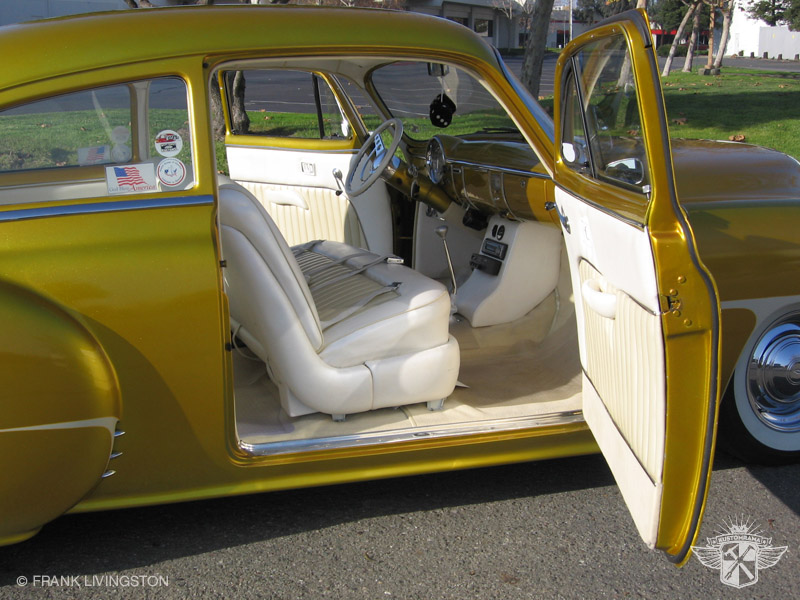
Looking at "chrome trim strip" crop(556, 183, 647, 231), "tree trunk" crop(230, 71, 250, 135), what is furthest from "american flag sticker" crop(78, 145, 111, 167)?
"tree trunk" crop(230, 71, 250, 135)

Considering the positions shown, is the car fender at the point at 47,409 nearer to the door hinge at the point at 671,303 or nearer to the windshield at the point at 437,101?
the door hinge at the point at 671,303

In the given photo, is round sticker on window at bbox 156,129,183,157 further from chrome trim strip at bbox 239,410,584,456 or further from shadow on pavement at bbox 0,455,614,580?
shadow on pavement at bbox 0,455,614,580

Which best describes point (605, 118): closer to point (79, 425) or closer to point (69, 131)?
point (69, 131)

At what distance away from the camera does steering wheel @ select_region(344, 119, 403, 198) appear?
3385mm

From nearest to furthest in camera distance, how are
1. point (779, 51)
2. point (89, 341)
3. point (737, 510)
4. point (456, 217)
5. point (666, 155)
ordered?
point (666, 155) < point (89, 341) < point (737, 510) < point (456, 217) < point (779, 51)

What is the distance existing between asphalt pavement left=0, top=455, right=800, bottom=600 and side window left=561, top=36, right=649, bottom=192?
1182mm

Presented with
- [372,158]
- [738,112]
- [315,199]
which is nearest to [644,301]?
[372,158]

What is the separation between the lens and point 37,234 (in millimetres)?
2176

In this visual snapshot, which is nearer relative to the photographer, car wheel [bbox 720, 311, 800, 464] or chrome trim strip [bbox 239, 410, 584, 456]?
chrome trim strip [bbox 239, 410, 584, 456]

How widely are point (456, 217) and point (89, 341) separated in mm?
2525

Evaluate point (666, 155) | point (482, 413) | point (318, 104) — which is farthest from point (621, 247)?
point (318, 104)

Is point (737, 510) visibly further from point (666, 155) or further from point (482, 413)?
point (666, 155)

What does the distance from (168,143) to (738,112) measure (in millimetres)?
12242

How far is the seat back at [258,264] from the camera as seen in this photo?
2.49m
